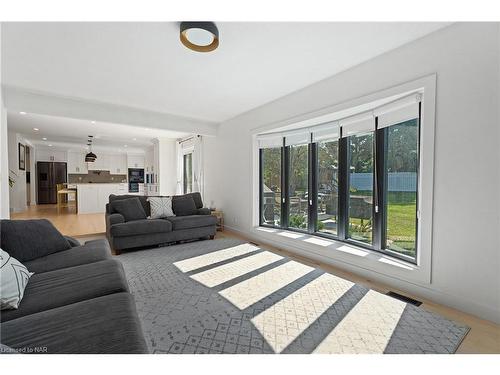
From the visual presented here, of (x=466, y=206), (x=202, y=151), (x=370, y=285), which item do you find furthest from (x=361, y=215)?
(x=202, y=151)

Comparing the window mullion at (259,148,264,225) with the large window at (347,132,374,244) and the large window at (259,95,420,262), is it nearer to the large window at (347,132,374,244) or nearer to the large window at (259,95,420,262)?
the large window at (259,95,420,262)

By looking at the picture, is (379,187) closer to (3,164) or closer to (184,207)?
(184,207)

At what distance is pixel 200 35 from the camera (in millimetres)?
2014

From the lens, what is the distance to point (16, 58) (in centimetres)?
260

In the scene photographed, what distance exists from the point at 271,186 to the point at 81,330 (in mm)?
3871

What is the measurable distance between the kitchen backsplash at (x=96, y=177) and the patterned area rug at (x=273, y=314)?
866 cm

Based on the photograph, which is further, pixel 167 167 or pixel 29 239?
pixel 167 167

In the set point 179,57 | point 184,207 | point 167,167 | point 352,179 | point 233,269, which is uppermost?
point 179,57

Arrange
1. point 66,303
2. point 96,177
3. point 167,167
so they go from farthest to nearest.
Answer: point 96,177
point 167,167
point 66,303

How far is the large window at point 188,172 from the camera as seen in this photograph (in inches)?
283

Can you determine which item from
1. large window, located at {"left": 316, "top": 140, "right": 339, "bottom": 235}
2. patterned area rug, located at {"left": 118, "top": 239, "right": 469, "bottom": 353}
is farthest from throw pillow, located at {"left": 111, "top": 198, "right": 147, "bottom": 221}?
large window, located at {"left": 316, "top": 140, "right": 339, "bottom": 235}

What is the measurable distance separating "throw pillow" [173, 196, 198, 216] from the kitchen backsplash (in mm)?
7085

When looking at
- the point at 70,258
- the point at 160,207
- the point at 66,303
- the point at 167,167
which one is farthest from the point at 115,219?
the point at 167,167

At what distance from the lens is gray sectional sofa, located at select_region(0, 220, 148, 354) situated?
1.00 metres
